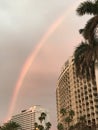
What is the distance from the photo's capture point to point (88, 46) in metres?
43.4

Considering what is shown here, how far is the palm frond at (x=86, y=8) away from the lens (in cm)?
4316

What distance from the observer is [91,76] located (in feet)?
147

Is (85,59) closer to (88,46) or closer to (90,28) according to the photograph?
(88,46)

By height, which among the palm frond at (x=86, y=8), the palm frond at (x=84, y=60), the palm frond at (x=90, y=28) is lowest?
the palm frond at (x=84, y=60)

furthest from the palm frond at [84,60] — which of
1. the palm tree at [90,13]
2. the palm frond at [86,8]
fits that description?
the palm frond at [86,8]

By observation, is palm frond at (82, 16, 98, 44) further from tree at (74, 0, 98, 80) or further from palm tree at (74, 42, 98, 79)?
palm tree at (74, 42, 98, 79)

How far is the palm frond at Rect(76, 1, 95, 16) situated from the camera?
43156 millimetres

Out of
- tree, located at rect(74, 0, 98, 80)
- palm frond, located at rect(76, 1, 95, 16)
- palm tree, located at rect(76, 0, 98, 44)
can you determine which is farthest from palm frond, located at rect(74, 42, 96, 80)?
palm frond, located at rect(76, 1, 95, 16)

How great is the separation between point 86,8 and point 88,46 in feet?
16.4

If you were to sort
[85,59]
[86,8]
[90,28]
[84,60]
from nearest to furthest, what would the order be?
1. [90,28]
2. [85,59]
3. [84,60]
4. [86,8]

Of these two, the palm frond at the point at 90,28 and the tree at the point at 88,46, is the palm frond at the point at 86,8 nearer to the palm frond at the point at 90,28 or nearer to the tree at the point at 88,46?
the tree at the point at 88,46

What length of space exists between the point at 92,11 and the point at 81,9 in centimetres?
157

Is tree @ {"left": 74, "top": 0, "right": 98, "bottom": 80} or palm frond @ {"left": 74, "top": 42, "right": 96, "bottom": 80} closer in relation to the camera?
tree @ {"left": 74, "top": 0, "right": 98, "bottom": 80}

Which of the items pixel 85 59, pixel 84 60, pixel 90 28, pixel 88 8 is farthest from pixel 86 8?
pixel 84 60
